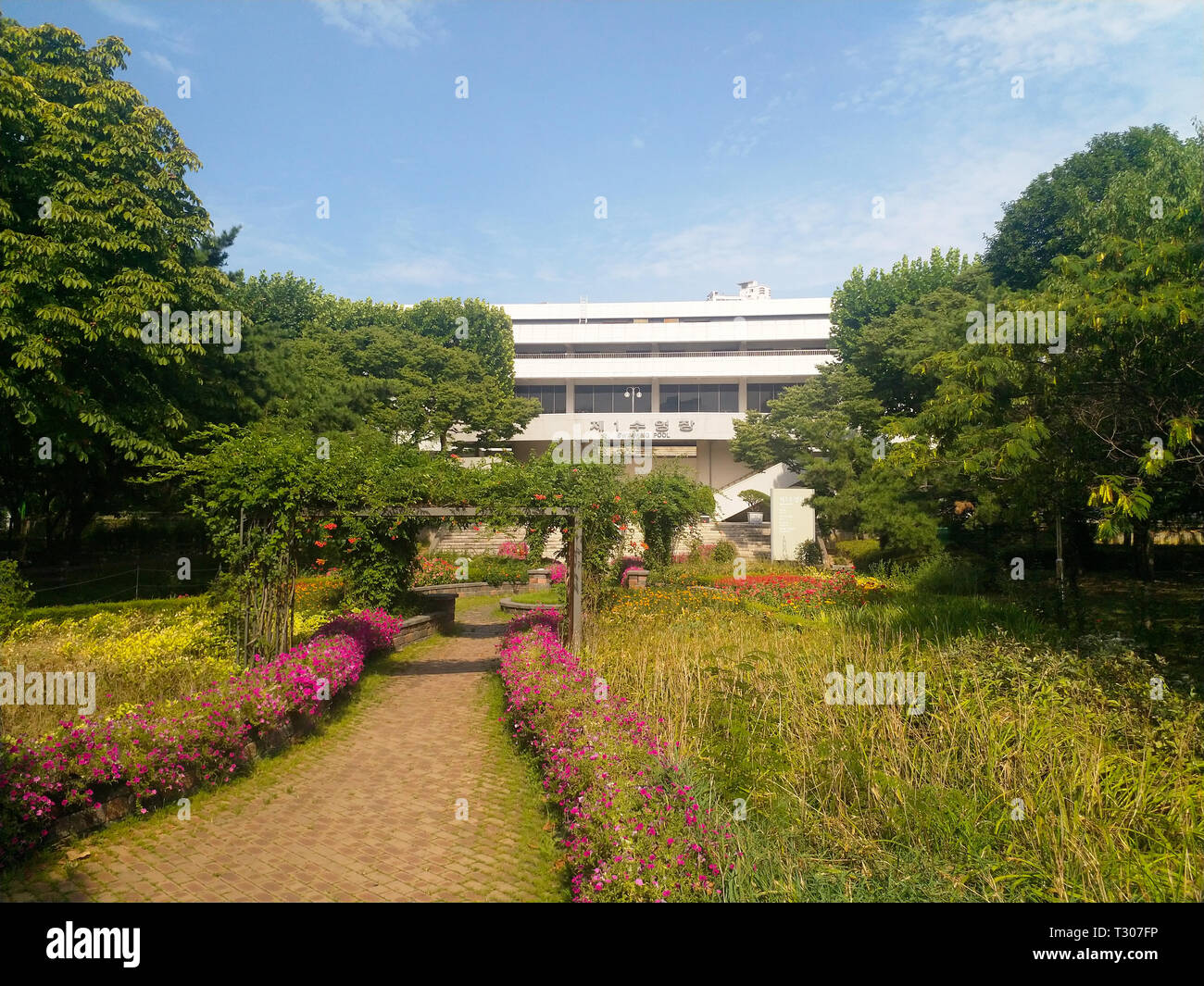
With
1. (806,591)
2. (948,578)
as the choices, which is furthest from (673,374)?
(806,591)

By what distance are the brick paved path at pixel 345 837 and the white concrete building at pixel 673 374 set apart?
37614 millimetres

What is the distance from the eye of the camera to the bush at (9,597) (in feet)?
33.0

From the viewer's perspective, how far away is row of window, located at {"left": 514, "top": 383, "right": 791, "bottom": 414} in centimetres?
4619

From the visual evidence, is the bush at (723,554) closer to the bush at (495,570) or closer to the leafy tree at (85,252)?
the bush at (495,570)

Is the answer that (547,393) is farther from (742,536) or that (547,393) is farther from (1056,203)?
(1056,203)

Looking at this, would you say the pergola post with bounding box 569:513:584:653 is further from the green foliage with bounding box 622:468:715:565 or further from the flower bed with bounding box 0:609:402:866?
the green foliage with bounding box 622:468:715:565

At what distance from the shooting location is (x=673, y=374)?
45.3 meters

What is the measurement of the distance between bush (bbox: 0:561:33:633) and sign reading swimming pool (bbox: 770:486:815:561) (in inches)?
817

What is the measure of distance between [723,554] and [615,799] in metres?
20.9

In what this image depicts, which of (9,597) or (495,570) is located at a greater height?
(9,597)

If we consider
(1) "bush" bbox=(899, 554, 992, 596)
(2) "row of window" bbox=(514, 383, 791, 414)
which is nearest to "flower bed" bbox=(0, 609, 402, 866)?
(1) "bush" bbox=(899, 554, 992, 596)

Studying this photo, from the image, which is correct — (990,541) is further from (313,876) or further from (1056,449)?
(313,876)

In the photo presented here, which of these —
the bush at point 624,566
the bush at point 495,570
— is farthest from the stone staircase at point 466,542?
the bush at point 624,566

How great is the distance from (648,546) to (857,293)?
813 inches
